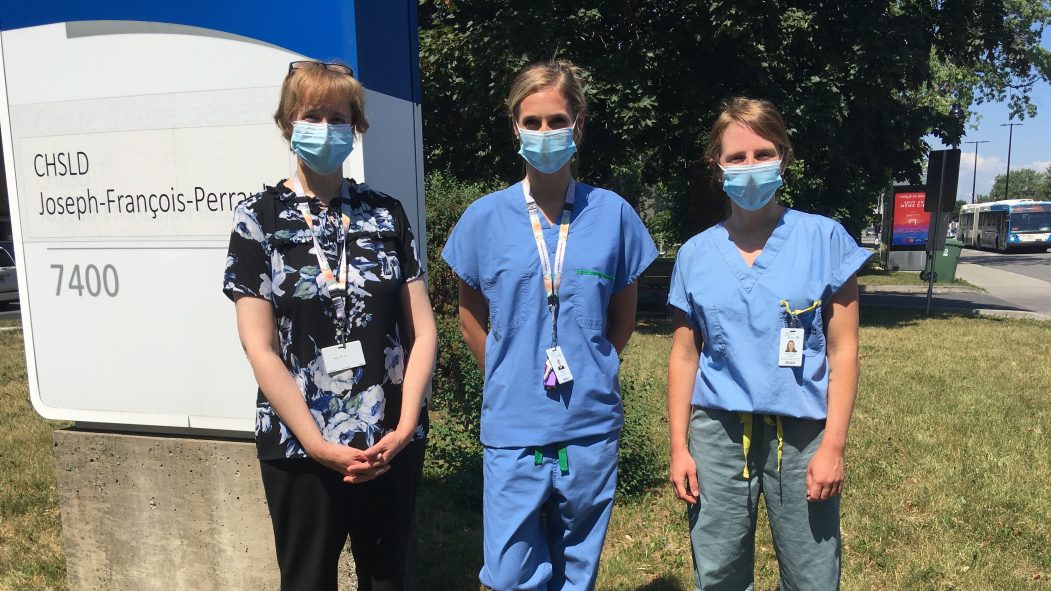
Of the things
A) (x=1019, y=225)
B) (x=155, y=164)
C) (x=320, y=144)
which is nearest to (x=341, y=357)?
(x=320, y=144)

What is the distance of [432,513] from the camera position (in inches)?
181

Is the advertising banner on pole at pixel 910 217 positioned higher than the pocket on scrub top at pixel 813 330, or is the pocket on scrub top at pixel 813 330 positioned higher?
the pocket on scrub top at pixel 813 330

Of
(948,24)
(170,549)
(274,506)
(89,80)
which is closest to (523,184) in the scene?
(274,506)

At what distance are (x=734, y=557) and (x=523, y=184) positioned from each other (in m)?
1.37

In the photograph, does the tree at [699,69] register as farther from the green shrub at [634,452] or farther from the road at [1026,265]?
the road at [1026,265]

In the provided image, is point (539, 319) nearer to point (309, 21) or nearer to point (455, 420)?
point (309, 21)

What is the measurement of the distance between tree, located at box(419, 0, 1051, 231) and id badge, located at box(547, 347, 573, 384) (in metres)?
8.66

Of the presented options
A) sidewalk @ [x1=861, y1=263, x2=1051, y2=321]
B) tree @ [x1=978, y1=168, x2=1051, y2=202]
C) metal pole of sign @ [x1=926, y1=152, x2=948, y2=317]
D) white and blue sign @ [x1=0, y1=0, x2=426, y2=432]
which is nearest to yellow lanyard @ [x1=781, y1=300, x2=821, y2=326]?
white and blue sign @ [x1=0, y1=0, x2=426, y2=432]

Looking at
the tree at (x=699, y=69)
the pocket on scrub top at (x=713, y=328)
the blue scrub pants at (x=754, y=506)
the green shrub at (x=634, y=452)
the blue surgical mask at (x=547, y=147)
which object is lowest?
the green shrub at (x=634, y=452)

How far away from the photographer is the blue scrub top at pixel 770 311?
2.25m

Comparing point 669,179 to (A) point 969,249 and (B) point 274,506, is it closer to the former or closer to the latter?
(B) point 274,506

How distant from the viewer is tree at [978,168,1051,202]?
11119cm

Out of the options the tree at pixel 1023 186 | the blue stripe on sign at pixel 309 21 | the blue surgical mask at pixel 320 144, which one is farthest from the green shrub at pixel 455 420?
the tree at pixel 1023 186

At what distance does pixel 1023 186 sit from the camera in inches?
5017
